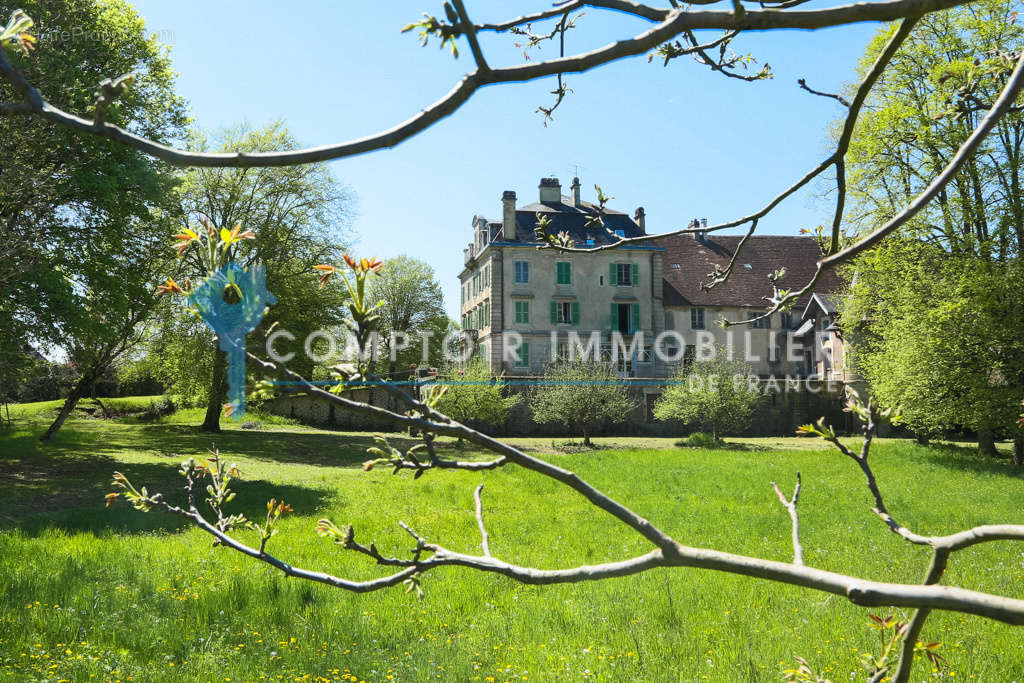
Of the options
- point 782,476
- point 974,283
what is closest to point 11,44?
point 782,476

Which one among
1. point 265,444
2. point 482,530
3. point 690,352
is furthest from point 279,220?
point 482,530

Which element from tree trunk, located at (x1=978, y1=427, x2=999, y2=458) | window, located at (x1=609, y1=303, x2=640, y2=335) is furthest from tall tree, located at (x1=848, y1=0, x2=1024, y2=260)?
window, located at (x1=609, y1=303, x2=640, y2=335)

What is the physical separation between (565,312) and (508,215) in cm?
627

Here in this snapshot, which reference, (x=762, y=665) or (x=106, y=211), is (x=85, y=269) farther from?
(x=762, y=665)

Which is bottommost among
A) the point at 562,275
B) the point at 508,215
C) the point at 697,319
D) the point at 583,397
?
the point at 583,397

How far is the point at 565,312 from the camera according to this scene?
4184 cm

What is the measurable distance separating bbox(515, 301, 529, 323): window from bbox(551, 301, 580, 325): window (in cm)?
151

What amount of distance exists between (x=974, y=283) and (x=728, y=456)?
29.9 ft

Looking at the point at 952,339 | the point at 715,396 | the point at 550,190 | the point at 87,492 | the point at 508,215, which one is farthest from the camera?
the point at 550,190

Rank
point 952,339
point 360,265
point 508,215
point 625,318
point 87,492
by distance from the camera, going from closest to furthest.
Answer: point 360,265 < point 87,492 < point 952,339 < point 508,215 < point 625,318

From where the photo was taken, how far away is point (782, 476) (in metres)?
20.0

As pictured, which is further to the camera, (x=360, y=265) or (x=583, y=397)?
(x=583, y=397)

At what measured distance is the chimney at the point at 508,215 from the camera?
1594 inches

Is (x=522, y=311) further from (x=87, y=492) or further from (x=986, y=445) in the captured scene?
(x=87, y=492)
